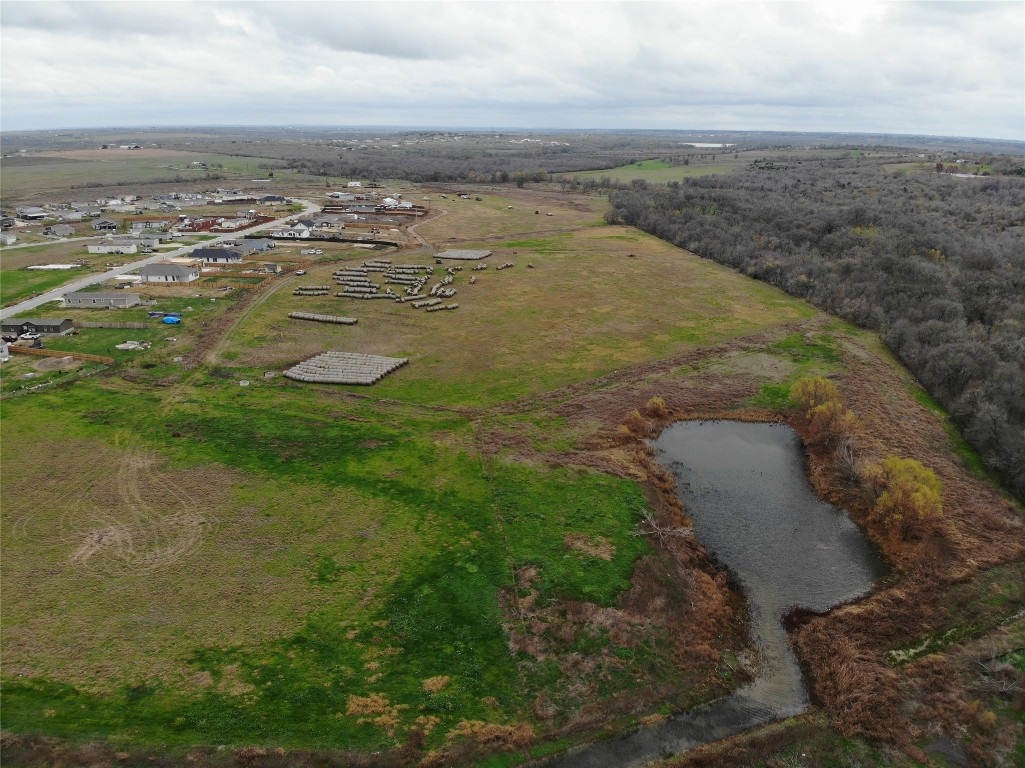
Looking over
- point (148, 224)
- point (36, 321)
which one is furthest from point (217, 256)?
point (148, 224)

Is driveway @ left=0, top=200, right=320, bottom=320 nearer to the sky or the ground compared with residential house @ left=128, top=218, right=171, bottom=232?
nearer to the ground

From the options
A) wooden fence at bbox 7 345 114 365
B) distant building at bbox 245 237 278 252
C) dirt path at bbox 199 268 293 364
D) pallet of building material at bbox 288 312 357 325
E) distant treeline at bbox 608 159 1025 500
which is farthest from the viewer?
distant building at bbox 245 237 278 252

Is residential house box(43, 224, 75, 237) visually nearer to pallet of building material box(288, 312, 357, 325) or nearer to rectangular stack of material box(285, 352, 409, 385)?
pallet of building material box(288, 312, 357, 325)

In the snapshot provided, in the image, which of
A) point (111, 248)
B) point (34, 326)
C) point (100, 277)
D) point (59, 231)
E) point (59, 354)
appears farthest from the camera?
point (59, 231)

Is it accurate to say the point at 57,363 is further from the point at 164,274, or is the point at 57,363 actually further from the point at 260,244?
the point at 260,244

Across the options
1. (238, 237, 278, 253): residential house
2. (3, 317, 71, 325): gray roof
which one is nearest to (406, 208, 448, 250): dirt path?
(238, 237, 278, 253): residential house

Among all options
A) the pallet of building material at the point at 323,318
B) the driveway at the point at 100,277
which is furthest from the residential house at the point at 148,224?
the pallet of building material at the point at 323,318
